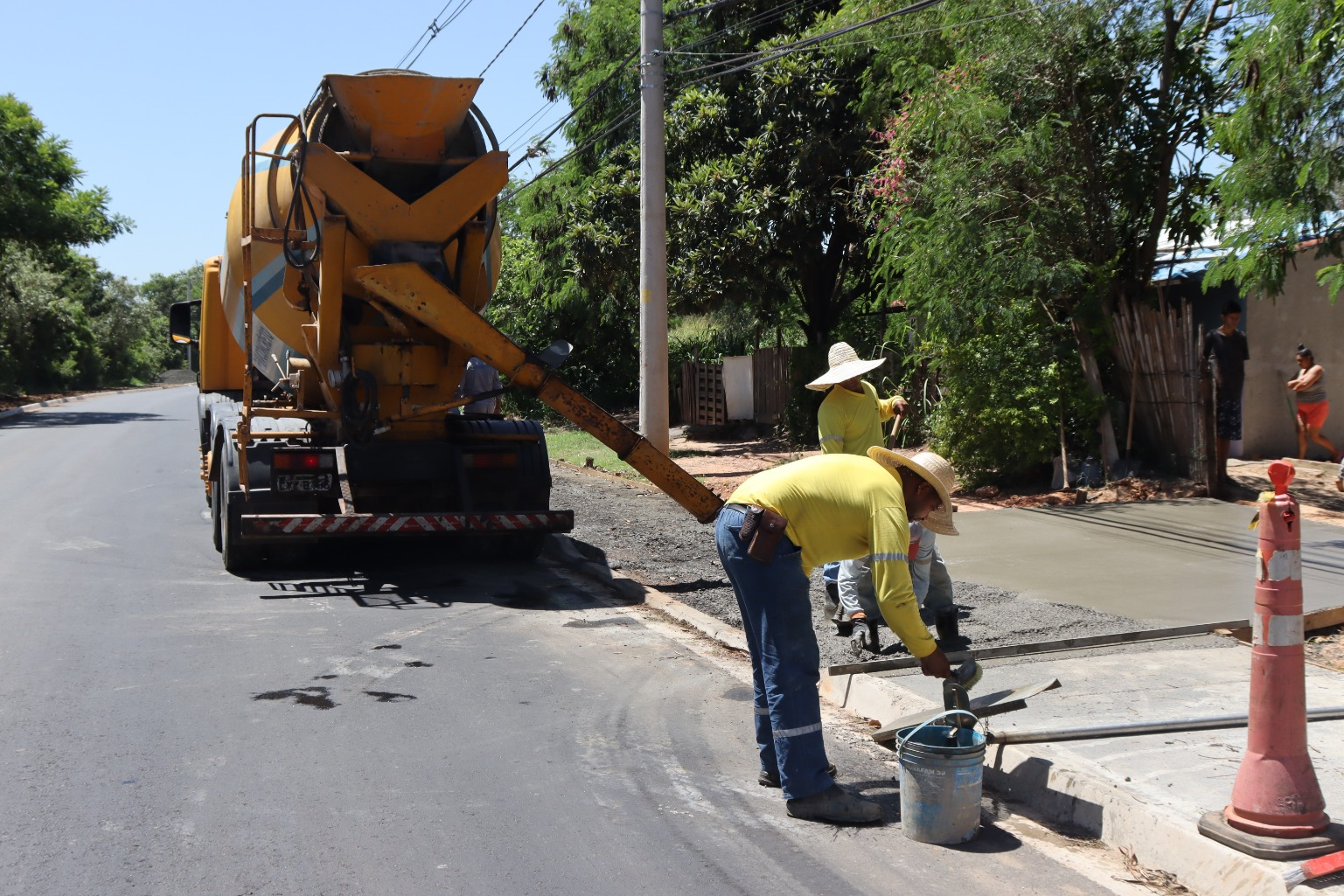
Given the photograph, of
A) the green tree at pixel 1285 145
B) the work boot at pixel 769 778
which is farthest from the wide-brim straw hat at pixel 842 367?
the green tree at pixel 1285 145

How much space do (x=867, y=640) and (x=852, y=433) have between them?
1216 mm

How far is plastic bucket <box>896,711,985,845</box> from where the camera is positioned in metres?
4.32

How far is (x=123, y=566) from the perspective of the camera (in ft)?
32.8

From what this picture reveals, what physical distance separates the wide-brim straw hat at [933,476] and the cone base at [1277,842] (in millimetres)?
1361

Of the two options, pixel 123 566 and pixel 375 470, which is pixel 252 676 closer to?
pixel 375 470

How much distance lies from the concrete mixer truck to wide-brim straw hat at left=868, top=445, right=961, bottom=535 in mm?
4295

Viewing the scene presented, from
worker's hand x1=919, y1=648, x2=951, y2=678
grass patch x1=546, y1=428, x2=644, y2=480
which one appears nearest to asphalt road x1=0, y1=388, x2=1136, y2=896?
worker's hand x1=919, y1=648, x2=951, y2=678

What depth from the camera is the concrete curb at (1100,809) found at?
3918mm

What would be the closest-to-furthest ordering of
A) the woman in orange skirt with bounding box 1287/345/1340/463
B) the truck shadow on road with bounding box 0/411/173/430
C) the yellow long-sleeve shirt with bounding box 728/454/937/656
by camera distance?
the yellow long-sleeve shirt with bounding box 728/454/937/656, the woman in orange skirt with bounding box 1287/345/1340/463, the truck shadow on road with bounding box 0/411/173/430

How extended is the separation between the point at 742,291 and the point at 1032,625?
1367 centimetres

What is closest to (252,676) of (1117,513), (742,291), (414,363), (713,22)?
(414,363)

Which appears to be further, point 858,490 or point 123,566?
point 123,566

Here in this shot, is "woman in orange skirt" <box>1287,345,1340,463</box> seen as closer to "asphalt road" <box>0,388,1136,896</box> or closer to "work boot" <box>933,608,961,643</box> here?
"work boot" <box>933,608,961,643</box>

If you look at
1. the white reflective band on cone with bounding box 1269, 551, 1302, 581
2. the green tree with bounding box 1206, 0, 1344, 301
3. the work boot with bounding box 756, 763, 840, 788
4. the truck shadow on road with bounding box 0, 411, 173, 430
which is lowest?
the work boot with bounding box 756, 763, 840, 788
